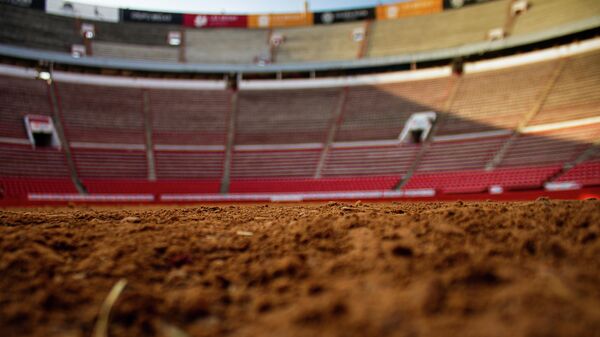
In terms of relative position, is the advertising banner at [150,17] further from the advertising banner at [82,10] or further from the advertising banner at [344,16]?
the advertising banner at [344,16]

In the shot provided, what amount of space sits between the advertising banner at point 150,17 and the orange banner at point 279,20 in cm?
593

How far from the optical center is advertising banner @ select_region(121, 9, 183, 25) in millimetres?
26062

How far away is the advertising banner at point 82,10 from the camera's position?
24.5 m

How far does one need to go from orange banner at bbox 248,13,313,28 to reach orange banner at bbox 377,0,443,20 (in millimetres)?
5806

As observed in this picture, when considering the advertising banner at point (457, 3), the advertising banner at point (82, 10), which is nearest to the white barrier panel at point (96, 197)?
the advertising banner at point (82, 10)

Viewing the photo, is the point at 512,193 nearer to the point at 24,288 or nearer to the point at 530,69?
the point at 530,69

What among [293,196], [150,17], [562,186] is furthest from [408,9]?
[150,17]

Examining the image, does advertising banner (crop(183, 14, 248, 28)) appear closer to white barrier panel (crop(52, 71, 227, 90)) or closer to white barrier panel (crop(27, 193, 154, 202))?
white barrier panel (crop(52, 71, 227, 90))

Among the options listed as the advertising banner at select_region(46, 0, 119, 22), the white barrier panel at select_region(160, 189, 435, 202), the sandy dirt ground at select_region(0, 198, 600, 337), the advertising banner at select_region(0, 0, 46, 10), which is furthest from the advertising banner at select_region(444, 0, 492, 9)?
the advertising banner at select_region(0, 0, 46, 10)

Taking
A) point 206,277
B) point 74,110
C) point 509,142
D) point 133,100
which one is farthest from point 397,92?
point 206,277

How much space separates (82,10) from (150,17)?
469 centimetres

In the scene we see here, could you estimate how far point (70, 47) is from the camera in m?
23.4

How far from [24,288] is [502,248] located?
10.7 ft

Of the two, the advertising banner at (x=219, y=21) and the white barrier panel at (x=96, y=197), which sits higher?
the advertising banner at (x=219, y=21)
